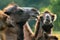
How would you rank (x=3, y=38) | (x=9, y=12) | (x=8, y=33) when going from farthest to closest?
1. (x=9, y=12)
2. (x=8, y=33)
3. (x=3, y=38)

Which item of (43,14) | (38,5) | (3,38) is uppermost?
(38,5)

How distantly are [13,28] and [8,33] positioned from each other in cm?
52

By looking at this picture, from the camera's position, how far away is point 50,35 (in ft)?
43.8

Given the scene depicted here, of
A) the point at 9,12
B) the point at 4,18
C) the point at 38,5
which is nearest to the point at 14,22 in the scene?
the point at 9,12

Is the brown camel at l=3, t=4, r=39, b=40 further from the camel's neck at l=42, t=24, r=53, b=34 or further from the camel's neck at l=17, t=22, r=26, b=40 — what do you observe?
the camel's neck at l=42, t=24, r=53, b=34

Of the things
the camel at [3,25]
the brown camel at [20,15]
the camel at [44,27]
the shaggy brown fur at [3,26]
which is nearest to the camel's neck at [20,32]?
the brown camel at [20,15]

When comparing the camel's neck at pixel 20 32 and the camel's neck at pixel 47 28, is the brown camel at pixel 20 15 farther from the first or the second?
the camel's neck at pixel 47 28

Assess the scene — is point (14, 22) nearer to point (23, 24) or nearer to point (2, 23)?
point (23, 24)

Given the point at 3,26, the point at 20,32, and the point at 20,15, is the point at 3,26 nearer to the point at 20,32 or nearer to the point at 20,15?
the point at 20,32

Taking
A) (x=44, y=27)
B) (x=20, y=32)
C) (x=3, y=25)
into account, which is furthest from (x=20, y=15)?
(x=3, y=25)

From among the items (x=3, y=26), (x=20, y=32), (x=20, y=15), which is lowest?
(x=3, y=26)

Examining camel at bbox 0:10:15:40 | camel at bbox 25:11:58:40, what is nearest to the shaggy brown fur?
camel at bbox 0:10:15:40

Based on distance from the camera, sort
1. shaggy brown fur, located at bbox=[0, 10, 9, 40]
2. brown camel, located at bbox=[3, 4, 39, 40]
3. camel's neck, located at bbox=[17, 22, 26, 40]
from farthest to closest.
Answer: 1. camel's neck, located at bbox=[17, 22, 26, 40]
2. brown camel, located at bbox=[3, 4, 39, 40]
3. shaggy brown fur, located at bbox=[0, 10, 9, 40]

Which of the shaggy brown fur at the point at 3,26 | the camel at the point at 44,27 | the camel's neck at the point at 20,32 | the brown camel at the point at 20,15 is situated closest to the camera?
the shaggy brown fur at the point at 3,26
